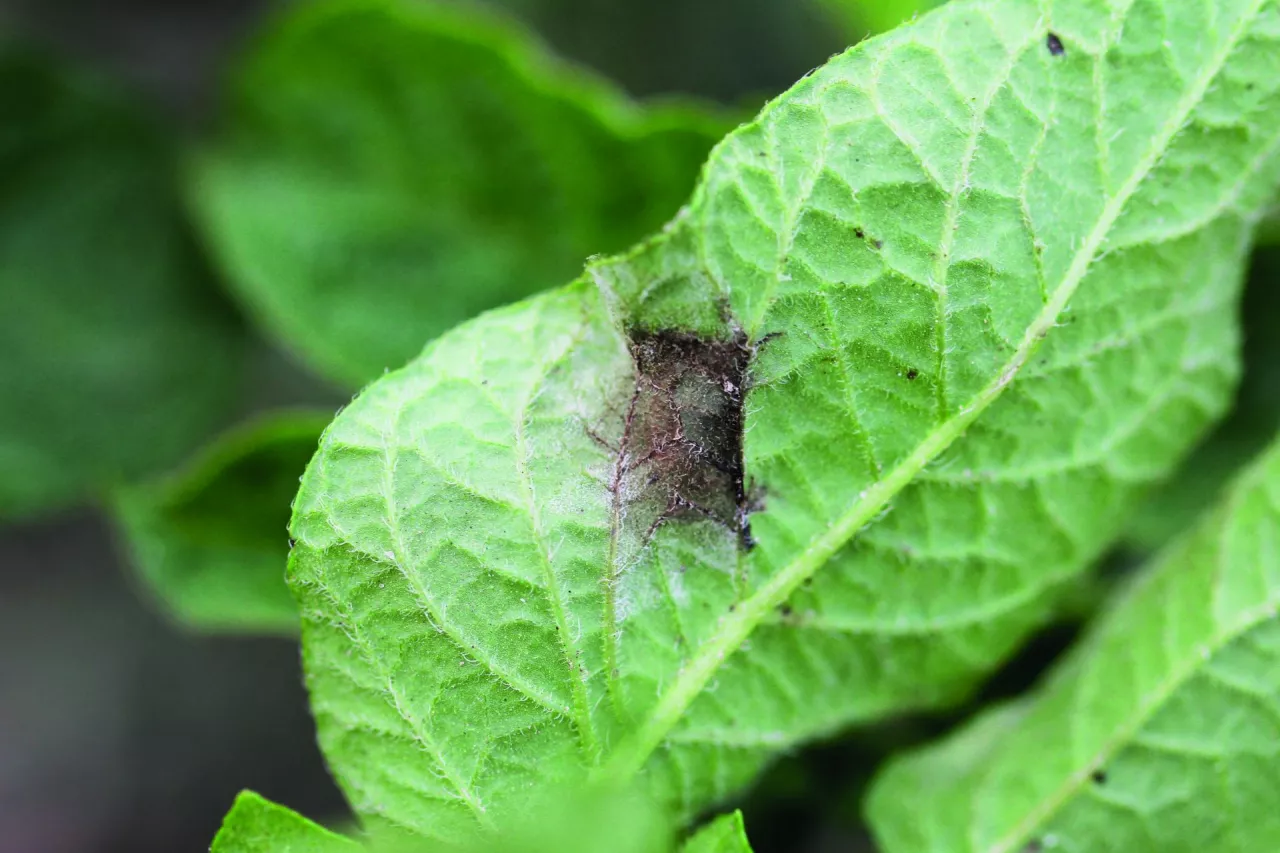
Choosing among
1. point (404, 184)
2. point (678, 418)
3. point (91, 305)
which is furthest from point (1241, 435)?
point (91, 305)

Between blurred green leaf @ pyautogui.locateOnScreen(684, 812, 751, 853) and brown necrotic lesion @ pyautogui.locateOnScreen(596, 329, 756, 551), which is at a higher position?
brown necrotic lesion @ pyautogui.locateOnScreen(596, 329, 756, 551)

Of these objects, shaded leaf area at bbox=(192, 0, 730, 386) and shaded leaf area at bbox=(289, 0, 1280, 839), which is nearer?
shaded leaf area at bbox=(289, 0, 1280, 839)

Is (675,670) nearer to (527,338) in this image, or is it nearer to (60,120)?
(527,338)

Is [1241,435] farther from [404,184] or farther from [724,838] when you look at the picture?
[404,184]

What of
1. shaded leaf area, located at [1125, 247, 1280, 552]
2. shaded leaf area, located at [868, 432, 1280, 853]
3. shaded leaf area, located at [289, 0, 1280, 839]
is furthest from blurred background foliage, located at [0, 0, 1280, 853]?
shaded leaf area, located at [289, 0, 1280, 839]

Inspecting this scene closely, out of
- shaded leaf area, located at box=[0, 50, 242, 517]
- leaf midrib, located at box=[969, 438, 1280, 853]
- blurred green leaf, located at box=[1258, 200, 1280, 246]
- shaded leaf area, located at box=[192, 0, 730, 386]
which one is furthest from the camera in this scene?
shaded leaf area, located at box=[0, 50, 242, 517]

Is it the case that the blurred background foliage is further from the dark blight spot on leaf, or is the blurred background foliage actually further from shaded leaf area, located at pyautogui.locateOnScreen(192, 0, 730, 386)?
the dark blight spot on leaf

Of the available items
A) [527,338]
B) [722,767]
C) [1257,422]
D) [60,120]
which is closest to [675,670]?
[722,767]
